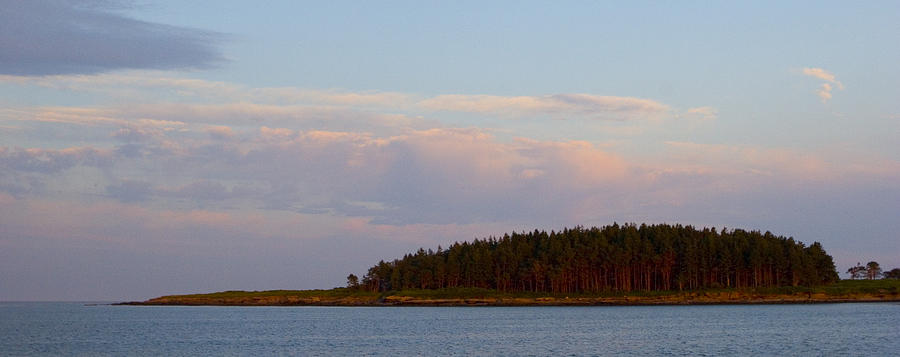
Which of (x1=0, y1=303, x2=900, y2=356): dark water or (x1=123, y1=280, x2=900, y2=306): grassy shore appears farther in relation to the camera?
(x1=123, y1=280, x2=900, y2=306): grassy shore

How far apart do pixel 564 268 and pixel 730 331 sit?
86.8 m

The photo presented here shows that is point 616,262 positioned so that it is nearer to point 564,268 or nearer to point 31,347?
point 564,268

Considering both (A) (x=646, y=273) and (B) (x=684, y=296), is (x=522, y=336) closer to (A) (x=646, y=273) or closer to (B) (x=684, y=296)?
(B) (x=684, y=296)

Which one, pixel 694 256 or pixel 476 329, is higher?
pixel 694 256

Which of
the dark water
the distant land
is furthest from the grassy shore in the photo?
the dark water

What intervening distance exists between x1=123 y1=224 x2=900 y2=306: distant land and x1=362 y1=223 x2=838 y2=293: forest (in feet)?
0.70

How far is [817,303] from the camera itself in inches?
6245

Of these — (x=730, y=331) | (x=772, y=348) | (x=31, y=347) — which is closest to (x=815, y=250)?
(x=730, y=331)

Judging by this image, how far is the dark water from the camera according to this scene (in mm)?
76000

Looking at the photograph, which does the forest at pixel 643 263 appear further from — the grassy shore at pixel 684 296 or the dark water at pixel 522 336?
the dark water at pixel 522 336

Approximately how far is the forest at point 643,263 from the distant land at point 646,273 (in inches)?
8.5

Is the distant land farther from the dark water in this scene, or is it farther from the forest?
the dark water

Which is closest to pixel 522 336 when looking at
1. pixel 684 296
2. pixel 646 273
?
pixel 684 296

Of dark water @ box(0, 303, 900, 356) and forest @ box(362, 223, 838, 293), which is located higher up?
forest @ box(362, 223, 838, 293)
